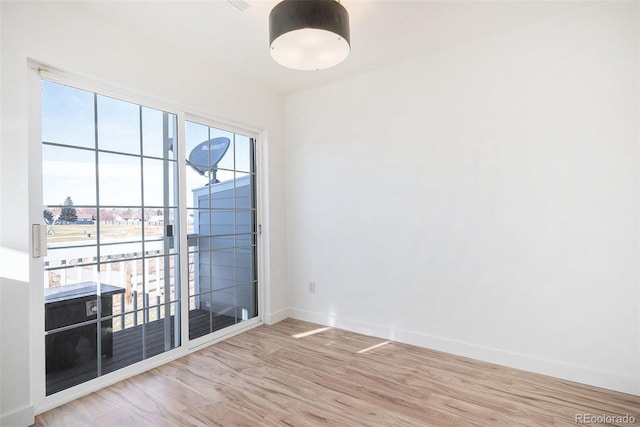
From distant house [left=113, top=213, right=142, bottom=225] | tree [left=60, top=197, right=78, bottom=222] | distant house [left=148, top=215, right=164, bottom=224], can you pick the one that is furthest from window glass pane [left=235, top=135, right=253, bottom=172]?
tree [left=60, top=197, right=78, bottom=222]

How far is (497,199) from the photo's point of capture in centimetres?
268

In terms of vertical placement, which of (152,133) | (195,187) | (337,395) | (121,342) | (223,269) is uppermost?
(152,133)

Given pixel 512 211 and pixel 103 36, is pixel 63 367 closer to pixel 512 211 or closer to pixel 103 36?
pixel 103 36

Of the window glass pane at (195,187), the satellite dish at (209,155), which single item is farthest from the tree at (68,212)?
the satellite dish at (209,155)

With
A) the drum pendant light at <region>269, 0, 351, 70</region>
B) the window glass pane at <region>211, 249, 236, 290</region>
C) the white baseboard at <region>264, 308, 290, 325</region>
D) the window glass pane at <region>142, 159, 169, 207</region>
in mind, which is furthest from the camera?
the white baseboard at <region>264, 308, 290, 325</region>

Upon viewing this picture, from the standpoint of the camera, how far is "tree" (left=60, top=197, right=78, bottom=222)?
2.21 m

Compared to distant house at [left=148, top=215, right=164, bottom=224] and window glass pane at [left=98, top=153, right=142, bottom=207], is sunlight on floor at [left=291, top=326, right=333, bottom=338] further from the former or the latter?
window glass pane at [left=98, top=153, right=142, bottom=207]

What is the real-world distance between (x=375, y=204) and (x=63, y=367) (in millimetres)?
2891

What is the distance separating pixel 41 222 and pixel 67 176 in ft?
1.18

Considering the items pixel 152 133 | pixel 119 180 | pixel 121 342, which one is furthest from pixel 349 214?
pixel 121 342

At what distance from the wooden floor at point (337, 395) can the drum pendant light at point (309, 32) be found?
2.24 metres

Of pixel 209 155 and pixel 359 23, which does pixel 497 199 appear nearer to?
pixel 359 23

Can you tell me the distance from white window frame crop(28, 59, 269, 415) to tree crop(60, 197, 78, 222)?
14 centimetres

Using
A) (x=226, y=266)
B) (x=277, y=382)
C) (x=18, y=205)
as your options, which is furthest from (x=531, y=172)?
(x=18, y=205)
